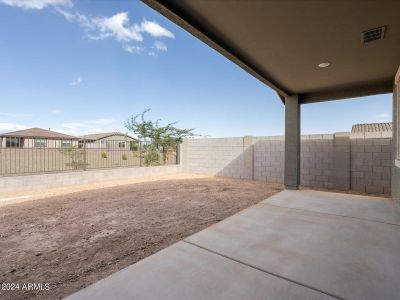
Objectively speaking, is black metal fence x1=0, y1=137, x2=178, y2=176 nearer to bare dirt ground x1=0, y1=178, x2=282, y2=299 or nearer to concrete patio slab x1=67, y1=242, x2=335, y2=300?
bare dirt ground x1=0, y1=178, x2=282, y2=299

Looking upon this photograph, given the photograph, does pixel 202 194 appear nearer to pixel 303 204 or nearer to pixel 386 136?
pixel 303 204

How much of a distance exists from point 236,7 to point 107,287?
9.18 feet

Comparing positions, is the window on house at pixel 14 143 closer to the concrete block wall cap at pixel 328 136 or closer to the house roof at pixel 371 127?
the concrete block wall cap at pixel 328 136

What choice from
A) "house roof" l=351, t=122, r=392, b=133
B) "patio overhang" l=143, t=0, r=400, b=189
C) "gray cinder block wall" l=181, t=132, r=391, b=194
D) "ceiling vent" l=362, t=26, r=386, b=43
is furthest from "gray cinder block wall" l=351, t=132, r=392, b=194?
"house roof" l=351, t=122, r=392, b=133

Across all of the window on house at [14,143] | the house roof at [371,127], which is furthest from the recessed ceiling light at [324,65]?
the house roof at [371,127]

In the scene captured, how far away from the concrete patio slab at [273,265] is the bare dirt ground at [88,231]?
1.04 ft

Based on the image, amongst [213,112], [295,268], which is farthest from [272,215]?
[213,112]

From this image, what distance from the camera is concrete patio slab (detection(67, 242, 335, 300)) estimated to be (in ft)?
4.69

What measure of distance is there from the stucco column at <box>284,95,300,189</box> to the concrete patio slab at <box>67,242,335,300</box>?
4.25 metres

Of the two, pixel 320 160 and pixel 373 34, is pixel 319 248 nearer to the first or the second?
pixel 373 34

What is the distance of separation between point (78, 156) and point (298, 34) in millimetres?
8290

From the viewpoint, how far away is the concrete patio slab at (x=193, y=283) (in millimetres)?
1429

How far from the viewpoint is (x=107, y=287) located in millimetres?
1533

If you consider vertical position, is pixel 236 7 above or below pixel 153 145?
above
